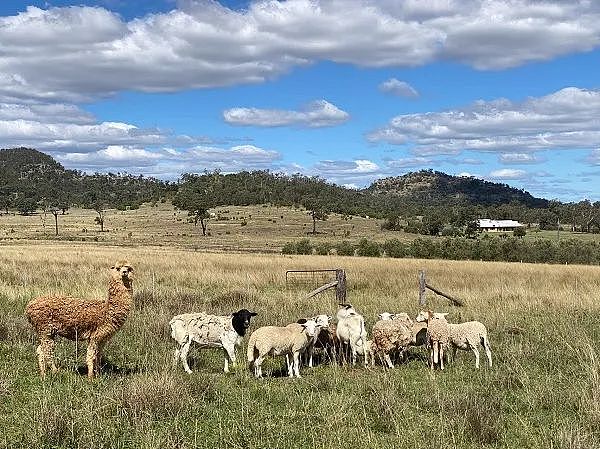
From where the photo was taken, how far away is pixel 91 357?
30.4 ft

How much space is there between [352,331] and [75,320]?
5.07 meters

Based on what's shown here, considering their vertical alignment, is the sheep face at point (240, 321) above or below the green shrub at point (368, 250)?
above

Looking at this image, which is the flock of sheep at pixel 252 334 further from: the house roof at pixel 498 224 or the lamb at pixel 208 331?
the house roof at pixel 498 224

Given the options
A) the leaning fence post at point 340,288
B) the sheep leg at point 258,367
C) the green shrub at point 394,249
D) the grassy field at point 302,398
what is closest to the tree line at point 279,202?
the green shrub at point 394,249

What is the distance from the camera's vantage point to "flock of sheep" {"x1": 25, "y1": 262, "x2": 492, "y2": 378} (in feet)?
31.0

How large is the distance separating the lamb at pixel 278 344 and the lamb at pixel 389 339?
1.43m

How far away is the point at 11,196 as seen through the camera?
162 m

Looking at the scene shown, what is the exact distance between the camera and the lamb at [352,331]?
11.6 m

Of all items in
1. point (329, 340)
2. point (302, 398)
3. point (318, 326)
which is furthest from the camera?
point (329, 340)

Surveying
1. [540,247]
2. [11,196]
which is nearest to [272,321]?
[540,247]

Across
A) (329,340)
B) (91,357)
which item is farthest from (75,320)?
(329,340)

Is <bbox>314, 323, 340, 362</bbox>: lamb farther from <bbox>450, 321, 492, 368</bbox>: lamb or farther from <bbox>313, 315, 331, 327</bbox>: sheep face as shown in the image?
<bbox>450, 321, 492, 368</bbox>: lamb

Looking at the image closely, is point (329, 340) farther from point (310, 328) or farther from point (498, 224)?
point (498, 224)

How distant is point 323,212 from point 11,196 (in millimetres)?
95309
